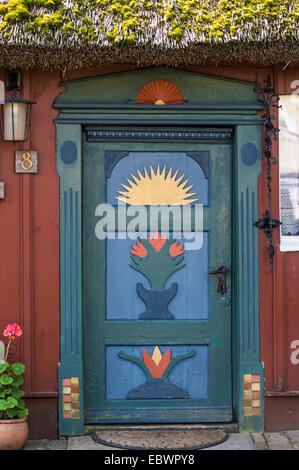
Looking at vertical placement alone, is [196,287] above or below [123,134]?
below

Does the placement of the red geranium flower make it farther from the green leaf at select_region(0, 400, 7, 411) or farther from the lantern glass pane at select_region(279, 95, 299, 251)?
the lantern glass pane at select_region(279, 95, 299, 251)

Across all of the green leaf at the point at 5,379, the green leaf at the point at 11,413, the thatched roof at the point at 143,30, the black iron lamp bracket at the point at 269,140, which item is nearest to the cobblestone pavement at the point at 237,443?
the green leaf at the point at 11,413

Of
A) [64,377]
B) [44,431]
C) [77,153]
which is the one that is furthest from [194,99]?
[44,431]

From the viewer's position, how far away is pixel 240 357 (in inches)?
195

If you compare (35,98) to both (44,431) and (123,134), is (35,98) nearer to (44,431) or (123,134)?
(123,134)

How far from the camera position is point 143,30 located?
450 centimetres

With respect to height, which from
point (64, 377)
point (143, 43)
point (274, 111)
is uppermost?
point (143, 43)

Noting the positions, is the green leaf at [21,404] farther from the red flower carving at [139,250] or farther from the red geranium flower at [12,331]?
the red flower carving at [139,250]

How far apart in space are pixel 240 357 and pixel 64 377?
1255mm

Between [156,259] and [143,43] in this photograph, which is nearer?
[143,43]

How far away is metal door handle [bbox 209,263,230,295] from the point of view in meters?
5.05

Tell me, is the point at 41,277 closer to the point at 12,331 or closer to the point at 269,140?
the point at 12,331

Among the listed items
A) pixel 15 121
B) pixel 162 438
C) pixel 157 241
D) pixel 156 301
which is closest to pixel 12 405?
pixel 162 438

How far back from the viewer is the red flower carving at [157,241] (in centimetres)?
507
